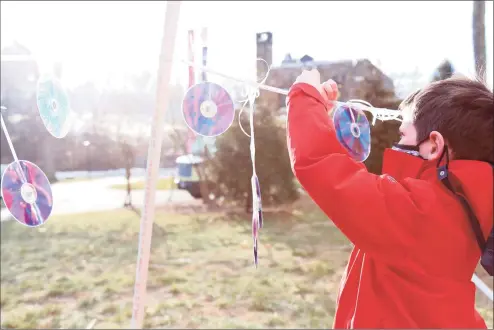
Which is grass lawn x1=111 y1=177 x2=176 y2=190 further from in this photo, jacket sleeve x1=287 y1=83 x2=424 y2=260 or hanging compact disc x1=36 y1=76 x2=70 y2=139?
jacket sleeve x1=287 y1=83 x2=424 y2=260

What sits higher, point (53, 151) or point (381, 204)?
point (381, 204)

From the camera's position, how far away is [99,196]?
2627 mm

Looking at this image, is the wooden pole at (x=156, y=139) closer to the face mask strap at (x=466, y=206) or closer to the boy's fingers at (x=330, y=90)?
the boy's fingers at (x=330, y=90)

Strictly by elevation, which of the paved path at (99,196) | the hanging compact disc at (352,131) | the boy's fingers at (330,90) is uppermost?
the boy's fingers at (330,90)

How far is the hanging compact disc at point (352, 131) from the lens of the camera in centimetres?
95

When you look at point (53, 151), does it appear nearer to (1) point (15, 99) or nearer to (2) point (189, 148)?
(1) point (15, 99)

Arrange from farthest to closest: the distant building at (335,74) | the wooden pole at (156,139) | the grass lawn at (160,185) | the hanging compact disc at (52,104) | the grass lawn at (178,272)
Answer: the grass lawn at (160,185) < the grass lawn at (178,272) < the distant building at (335,74) < the hanging compact disc at (52,104) < the wooden pole at (156,139)

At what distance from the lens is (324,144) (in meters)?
0.57

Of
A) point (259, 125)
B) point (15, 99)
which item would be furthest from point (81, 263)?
point (259, 125)

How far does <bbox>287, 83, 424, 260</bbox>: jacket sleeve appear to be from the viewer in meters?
0.54

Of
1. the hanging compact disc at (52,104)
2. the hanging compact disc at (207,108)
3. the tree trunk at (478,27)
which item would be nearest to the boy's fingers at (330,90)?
the hanging compact disc at (207,108)

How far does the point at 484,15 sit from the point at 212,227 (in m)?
1.76

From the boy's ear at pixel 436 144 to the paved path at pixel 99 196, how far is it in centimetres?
208

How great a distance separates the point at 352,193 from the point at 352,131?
1.51 feet
